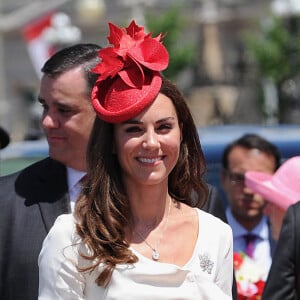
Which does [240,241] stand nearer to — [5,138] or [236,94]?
[5,138]

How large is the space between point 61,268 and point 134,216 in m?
0.31

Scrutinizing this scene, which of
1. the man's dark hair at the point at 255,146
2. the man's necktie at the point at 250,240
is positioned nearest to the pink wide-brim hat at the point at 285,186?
the man's necktie at the point at 250,240

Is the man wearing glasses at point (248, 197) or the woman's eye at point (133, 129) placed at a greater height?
the woman's eye at point (133, 129)

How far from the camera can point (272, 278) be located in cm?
412

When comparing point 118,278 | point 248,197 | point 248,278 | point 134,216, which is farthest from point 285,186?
point 118,278

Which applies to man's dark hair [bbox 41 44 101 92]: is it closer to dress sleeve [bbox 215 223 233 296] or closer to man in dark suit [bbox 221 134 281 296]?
dress sleeve [bbox 215 223 233 296]

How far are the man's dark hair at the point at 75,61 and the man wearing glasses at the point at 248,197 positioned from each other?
5.36 feet

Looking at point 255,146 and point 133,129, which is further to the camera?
point 255,146

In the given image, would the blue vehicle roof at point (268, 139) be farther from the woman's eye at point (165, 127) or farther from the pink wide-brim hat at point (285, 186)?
the woman's eye at point (165, 127)

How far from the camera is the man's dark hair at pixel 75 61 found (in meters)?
4.40

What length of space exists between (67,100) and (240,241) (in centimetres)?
193

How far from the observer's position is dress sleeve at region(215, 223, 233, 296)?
→ 3.52 meters

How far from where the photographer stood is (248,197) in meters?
6.13

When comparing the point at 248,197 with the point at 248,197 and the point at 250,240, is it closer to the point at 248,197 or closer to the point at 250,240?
the point at 248,197
